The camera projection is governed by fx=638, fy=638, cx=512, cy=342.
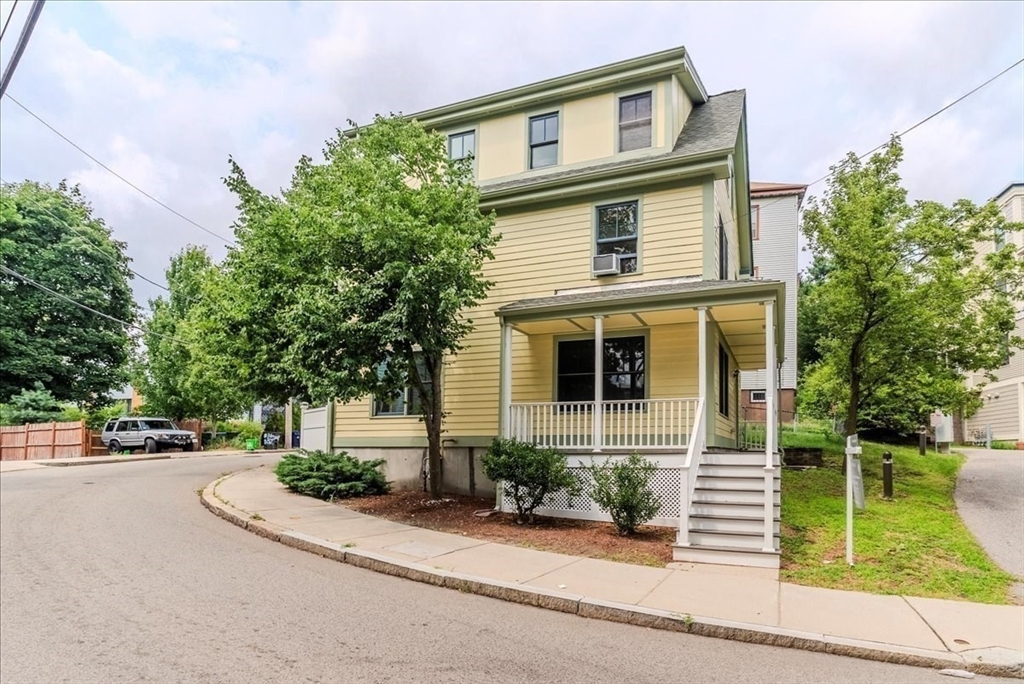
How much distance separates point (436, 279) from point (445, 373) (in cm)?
399

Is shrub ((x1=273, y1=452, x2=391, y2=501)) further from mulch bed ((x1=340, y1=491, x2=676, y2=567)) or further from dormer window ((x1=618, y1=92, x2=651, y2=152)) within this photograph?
dormer window ((x1=618, y1=92, x2=651, y2=152))

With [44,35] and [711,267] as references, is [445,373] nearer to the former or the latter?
[711,267]

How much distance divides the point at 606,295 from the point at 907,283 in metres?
7.69

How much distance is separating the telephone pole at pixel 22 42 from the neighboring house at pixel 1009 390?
27786 millimetres

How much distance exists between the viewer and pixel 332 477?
12.8 meters

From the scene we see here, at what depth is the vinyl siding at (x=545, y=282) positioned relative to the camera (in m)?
11.6

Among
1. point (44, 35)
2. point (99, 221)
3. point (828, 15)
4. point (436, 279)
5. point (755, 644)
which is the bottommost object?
point (755, 644)

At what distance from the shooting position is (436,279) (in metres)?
9.96

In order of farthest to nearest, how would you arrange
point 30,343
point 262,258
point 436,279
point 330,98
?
Answer: point 30,343, point 330,98, point 262,258, point 436,279

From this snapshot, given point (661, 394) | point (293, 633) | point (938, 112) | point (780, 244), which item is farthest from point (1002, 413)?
point (293, 633)

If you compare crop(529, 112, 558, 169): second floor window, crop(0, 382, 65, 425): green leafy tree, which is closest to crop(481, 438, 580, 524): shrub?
crop(529, 112, 558, 169): second floor window

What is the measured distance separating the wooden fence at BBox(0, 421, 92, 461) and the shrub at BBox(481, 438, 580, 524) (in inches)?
902

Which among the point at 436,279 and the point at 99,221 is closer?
the point at 436,279

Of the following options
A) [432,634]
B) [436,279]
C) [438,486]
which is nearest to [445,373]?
[438,486]
